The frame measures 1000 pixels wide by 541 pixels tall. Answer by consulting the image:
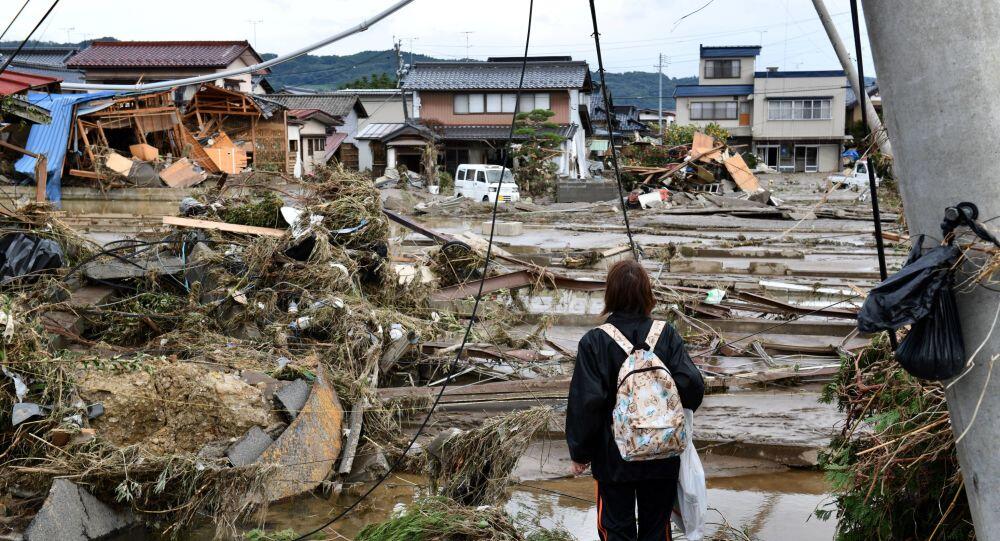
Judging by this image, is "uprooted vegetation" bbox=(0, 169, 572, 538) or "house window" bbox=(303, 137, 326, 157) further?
"house window" bbox=(303, 137, 326, 157)

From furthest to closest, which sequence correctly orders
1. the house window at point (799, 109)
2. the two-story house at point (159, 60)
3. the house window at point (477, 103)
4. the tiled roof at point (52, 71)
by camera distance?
the house window at point (799, 109) → the house window at point (477, 103) → the two-story house at point (159, 60) → the tiled roof at point (52, 71)

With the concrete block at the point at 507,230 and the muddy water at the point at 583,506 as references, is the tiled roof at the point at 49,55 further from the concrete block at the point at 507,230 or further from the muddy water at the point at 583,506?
the muddy water at the point at 583,506

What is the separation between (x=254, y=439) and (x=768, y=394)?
4828 mm

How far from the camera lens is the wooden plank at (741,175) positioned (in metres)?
36.2

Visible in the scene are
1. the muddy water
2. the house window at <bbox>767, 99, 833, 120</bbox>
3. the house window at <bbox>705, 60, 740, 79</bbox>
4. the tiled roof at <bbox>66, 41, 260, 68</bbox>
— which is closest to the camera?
the muddy water

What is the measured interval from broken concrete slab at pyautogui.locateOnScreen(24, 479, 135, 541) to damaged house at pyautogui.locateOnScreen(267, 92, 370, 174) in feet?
97.7

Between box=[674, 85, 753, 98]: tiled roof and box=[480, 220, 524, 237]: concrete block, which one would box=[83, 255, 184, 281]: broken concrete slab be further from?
box=[674, 85, 753, 98]: tiled roof

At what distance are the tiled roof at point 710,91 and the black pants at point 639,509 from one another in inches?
2213

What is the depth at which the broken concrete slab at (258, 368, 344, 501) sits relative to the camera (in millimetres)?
5617

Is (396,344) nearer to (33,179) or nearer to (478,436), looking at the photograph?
(478,436)

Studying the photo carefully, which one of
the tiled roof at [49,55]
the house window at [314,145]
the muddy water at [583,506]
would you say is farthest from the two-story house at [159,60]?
the muddy water at [583,506]

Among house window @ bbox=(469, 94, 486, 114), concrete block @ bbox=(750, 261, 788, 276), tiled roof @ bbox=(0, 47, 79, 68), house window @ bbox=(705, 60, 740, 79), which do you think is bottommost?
concrete block @ bbox=(750, 261, 788, 276)

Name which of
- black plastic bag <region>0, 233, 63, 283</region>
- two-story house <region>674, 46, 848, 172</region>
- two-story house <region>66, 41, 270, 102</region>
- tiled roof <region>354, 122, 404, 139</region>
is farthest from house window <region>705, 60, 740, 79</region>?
black plastic bag <region>0, 233, 63, 283</region>

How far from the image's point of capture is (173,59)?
134 ft
